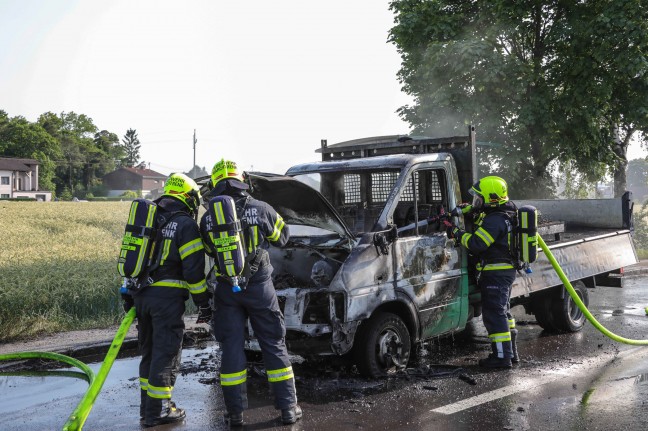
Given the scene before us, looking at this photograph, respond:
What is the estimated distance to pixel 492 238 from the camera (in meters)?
6.43

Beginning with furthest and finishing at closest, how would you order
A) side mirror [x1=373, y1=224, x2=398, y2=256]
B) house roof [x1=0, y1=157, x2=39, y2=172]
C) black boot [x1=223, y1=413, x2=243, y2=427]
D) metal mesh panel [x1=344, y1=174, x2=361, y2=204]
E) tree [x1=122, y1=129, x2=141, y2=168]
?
1. tree [x1=122, y1=129, x2=141, y2=168]
2. house roof [x1=0, y1=157, x2=39, y2=172]
3. metal mesh panel [x1=344, y1=174, x2=361, y2=204]
4. side mirror [x1=373, y1=224, x2=398, y2=256]
5. black boot [x1=223, y1=413, x2=243, y2=427]

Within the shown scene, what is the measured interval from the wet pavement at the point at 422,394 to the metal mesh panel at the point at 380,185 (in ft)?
5.92

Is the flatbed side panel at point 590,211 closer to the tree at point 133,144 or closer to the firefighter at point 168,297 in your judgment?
the firefighter at point 168,297

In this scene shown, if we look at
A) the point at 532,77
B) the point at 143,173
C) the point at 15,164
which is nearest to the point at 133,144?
the point at 143,173

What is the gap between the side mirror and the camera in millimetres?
5785

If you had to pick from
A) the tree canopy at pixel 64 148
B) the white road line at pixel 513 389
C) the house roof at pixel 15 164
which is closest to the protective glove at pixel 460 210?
the white road line at pixel 513 389

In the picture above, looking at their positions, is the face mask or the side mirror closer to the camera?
the side mirror

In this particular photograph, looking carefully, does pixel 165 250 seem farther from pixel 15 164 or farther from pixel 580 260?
pixel 15 164

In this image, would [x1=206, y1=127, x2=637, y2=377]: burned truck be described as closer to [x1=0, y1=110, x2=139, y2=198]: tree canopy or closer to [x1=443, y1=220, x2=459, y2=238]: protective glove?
[x1=443, y1=220, x2=459, y2=238]: protective glove

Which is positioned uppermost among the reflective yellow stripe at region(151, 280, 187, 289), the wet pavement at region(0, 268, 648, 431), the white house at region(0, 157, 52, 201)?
the white house at region(0, 157, 52, 201)

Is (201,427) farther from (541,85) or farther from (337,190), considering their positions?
(541,85)

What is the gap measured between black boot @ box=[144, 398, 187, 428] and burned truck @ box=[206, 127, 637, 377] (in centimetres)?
107

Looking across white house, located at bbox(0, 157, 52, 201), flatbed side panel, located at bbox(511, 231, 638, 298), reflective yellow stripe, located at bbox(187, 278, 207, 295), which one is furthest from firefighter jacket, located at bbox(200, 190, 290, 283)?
white house, located at bbox(0, 157, 52, 201)

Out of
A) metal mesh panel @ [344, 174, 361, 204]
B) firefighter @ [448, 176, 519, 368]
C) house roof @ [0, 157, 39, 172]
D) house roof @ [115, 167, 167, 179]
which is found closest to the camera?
firefighter @ [448, 176, 519, 368]
